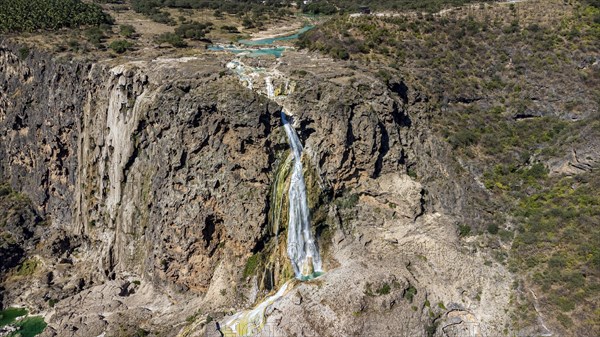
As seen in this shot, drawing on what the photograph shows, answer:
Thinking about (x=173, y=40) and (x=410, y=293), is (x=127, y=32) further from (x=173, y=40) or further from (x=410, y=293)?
(x=410, y=293)

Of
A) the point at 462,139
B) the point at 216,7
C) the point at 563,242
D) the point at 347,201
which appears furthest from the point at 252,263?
the point at 216,7

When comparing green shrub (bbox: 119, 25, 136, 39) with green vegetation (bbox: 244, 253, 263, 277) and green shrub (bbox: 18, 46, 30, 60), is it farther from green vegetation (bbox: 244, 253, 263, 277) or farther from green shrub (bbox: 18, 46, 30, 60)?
green vegetation (bbox: 244, 253, 263, 277)

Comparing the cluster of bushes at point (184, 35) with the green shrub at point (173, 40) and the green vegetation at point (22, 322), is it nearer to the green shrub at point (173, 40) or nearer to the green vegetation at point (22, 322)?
the green shrub at point (173, 40)

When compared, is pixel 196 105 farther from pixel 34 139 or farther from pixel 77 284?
pixel 34 139

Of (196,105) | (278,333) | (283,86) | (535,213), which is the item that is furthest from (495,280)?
(196,105)

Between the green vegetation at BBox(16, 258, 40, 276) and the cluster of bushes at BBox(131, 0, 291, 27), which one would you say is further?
the cluster of bushes at BBox(131, 0, 291, 27)

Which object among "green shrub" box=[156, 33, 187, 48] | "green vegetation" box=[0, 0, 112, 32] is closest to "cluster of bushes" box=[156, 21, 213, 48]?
"green shrub" box=[156, 33, 187, 48]

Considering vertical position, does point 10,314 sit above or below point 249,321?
below
